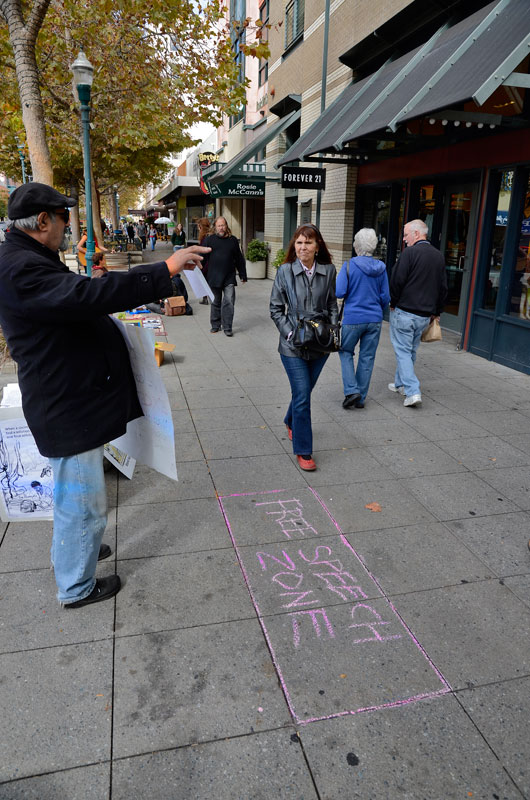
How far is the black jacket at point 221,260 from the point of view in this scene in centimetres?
982

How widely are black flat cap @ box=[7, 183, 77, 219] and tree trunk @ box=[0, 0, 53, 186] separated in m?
6.27

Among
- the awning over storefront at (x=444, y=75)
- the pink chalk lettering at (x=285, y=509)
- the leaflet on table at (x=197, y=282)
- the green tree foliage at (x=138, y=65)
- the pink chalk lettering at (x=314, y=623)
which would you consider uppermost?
the green tree foliage at (x=138, y=65)

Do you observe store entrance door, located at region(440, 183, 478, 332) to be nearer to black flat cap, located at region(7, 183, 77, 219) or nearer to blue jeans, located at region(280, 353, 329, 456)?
blue jeans, located at region(280, 353, 329, 456)

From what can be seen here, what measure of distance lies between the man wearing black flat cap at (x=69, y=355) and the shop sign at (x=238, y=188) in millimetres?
14973

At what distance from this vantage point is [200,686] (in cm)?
253

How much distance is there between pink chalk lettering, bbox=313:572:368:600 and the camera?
3.16 metres

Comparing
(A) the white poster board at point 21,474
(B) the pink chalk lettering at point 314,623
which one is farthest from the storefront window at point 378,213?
(B) the pink chalk lettering at point 314,623

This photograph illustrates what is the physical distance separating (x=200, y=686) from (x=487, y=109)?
Result: 832 centimetres

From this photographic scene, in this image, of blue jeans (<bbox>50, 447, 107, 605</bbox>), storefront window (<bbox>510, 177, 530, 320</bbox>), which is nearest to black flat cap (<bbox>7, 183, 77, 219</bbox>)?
blue jeans (<bbox>50, 447, 107, 605</bbox>)

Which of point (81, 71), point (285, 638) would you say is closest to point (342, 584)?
point (285, 638)

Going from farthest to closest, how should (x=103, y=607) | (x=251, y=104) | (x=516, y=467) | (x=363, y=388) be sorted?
(x=251, y=104), (x=363, y=388), (x=516, y=467), (x=103, y=607)

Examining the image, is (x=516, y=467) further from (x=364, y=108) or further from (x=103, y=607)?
(x=364, y=108)

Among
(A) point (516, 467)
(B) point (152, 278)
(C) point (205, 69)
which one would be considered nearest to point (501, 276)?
(A) point (516, 467)

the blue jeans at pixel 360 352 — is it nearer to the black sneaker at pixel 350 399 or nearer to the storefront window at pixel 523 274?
the black sneaker at pixel 350 399
